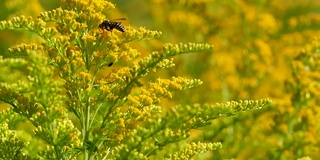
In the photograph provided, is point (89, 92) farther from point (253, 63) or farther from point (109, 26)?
point (253, 63)

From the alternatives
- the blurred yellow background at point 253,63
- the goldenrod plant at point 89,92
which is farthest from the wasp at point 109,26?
the blurred yellow background at point 253,63

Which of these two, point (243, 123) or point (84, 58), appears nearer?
point (84, 58)

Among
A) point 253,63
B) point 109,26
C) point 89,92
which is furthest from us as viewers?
point 253,63

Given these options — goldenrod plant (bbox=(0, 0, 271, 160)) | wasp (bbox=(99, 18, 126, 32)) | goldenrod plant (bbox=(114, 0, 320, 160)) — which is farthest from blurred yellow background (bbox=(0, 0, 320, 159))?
goldenrod plant (bbox=(0, 0, 271, 160))

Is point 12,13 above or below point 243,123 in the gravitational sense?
above

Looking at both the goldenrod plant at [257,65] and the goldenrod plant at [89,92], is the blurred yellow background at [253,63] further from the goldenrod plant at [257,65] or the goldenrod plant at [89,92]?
the goldenrod plant at [89,92]

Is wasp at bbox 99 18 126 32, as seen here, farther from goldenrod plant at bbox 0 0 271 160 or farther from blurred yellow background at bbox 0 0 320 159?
blurred yellow background at bbox 0 0 320 159

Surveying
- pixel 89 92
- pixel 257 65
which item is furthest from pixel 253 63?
pixel 89 92

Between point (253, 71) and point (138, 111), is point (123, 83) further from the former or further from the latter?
point (253, 71)

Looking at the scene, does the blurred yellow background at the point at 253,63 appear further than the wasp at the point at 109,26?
Yes

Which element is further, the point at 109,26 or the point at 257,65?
the point at 257,65

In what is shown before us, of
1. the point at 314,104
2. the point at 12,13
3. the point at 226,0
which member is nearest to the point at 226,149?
the point at 314,104
